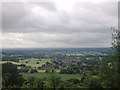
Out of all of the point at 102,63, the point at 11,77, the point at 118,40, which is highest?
the point at 118,40

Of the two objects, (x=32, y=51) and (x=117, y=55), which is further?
(x=32, y=51)

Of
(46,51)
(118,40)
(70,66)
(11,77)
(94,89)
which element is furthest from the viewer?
(46,51)

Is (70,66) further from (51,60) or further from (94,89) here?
(94,89)

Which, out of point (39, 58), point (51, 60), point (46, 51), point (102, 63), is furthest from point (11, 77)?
point (46, 51)

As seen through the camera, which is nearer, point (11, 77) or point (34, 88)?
point (34, 88)

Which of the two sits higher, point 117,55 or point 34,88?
point 117,55

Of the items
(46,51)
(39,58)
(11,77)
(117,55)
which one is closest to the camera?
(117,55)

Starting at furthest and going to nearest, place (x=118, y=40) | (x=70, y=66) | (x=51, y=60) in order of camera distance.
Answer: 1. (x=51, y=60)
2. (x=70, y=66)
3. (x=118, y=40)

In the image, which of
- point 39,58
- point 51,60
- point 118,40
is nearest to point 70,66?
point 51,60

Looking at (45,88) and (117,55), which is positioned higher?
(117,55)

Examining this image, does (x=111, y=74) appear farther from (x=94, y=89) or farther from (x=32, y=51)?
(x=32, y=51)
